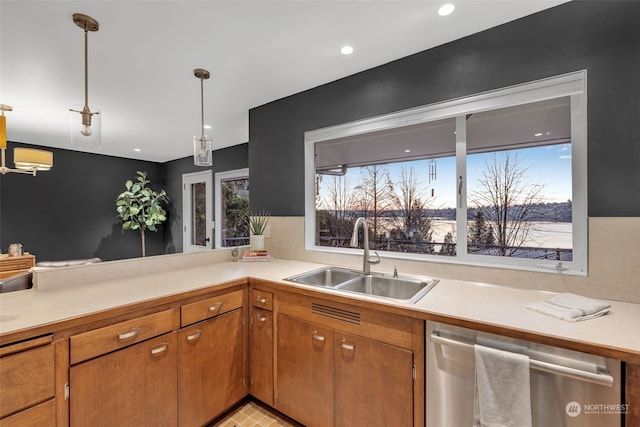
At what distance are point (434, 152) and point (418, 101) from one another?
464 millimetres

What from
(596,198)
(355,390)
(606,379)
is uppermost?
(596,198)

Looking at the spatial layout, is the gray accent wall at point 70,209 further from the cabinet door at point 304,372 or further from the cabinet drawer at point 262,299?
the cabinet door at point 304,372

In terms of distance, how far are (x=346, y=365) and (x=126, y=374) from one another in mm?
1092

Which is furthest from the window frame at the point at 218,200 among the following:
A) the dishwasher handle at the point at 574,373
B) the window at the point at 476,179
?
the dishwasher handle at the point at 574,373

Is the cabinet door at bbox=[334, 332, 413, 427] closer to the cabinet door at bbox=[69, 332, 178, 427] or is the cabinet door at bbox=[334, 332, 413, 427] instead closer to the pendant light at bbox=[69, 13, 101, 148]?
Result: the cabinet door at bbox=[69, 332, 178, 427]

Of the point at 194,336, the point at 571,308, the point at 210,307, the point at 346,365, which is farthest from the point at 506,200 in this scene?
the point at 194,336

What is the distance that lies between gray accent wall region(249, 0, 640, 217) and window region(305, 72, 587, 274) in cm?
6

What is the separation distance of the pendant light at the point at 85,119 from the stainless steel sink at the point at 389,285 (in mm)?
1801

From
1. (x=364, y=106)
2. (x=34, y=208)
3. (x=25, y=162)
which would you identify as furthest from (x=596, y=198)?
(x=34, y=208)

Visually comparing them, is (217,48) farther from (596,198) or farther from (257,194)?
(596,198)

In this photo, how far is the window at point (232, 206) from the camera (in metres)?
4.62

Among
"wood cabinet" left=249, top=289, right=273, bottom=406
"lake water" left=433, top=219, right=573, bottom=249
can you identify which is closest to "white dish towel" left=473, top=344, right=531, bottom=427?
"lake water" left=433, top=219, right=573, bottom=249

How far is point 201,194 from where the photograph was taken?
209 inches

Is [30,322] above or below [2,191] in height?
below
